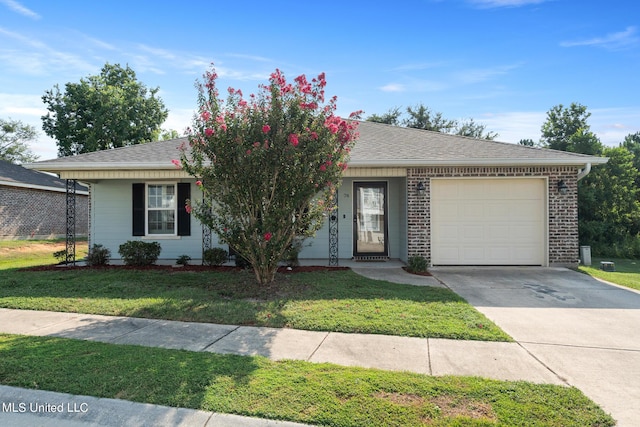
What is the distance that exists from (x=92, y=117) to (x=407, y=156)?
1031 inches

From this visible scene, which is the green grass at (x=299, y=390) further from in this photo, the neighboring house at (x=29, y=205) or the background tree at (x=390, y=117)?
the background tree at (x=390, y=117)

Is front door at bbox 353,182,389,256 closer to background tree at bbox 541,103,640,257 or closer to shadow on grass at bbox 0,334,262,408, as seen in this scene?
shadow on grass at bbox 0,334,262,408

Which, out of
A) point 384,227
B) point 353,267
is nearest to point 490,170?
point 384,227

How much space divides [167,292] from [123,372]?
11.3 feet

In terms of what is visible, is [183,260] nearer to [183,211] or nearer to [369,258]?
[183,211]

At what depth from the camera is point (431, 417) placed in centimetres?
266

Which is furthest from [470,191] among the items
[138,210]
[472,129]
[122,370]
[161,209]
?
[472,129]

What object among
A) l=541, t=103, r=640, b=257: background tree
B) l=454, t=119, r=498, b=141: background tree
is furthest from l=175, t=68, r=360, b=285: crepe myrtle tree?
l=454, t=119, r=498, b=141: background tree

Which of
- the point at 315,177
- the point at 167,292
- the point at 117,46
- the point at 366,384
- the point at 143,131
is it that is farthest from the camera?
the point at 143,131

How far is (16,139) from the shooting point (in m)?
36.1

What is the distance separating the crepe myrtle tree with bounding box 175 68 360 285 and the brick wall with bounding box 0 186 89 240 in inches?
633

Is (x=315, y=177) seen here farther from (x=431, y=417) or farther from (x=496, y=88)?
(x=496, y=88)

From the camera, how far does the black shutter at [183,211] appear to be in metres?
10.4

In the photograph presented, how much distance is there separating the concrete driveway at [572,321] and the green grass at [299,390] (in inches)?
16.3
